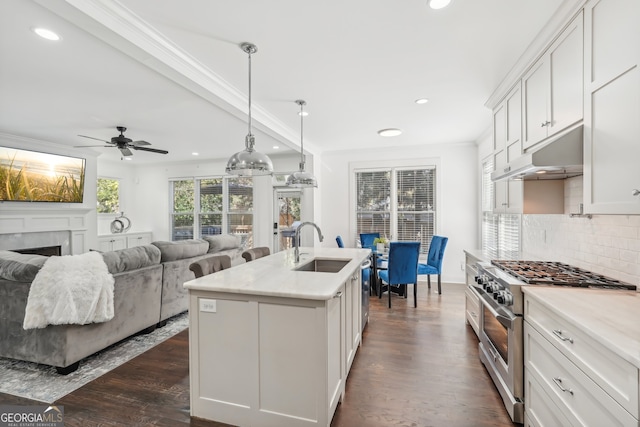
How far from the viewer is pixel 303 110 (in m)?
3.70

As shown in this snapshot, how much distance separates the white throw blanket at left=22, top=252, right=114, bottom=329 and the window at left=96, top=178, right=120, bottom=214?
18.9ft

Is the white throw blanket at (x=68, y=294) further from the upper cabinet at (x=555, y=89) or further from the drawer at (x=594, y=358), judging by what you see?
the upper cabinet at (x=555, y=89)

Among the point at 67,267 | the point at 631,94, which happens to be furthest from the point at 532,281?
the point at 67,267

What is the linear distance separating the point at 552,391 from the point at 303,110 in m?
3.45

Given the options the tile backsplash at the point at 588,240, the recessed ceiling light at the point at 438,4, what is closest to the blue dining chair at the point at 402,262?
the tile backsplash at the point at 588,240

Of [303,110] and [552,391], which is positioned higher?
[303,110]

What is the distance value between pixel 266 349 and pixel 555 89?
2635 millimetres

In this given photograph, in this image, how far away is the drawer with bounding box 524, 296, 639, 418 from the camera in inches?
38.9

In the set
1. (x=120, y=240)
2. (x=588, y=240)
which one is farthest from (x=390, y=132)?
(x=120, y=240)

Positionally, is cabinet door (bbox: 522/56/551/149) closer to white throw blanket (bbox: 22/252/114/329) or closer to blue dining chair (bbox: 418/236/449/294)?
blue dining chair (bbox: 418/236/449/294)

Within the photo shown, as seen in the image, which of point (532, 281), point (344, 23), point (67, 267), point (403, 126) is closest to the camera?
point (532, 281)

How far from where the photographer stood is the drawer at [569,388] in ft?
3.57

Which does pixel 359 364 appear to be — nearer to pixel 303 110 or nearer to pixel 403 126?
pixel 303 110

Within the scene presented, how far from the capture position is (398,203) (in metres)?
5.87
